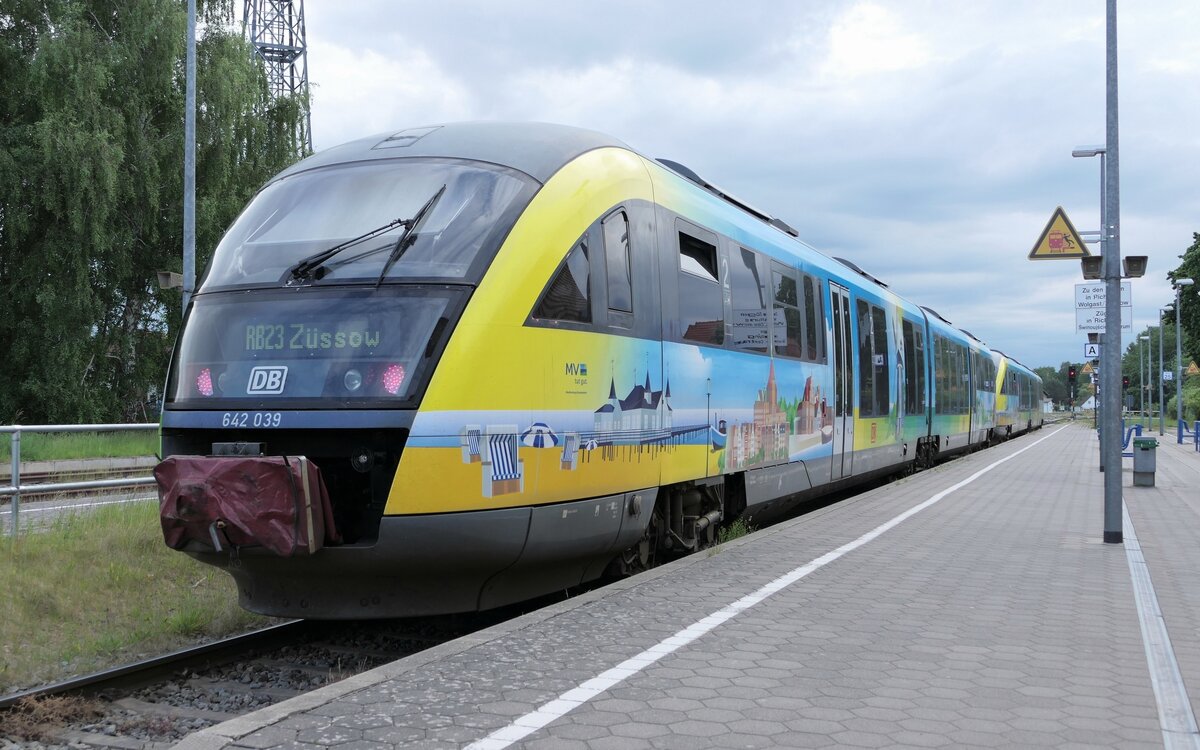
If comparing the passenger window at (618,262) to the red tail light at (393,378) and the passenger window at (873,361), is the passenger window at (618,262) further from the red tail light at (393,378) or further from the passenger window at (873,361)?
the passenger window at (873,361)

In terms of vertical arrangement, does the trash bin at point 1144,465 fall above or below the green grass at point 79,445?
below

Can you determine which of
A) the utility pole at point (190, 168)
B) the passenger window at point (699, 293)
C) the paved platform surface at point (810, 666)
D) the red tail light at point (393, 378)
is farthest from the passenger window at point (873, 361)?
the utility pole at point (190, 168)

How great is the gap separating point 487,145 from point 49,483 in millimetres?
5973

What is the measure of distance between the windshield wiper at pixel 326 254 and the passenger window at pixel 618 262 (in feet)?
4.76

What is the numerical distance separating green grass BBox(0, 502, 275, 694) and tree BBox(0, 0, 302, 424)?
1602 centimetres

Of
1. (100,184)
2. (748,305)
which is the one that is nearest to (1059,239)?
(748,305)

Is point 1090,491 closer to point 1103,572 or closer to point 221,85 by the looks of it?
point 1103,572

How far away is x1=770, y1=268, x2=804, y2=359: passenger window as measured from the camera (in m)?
11.1

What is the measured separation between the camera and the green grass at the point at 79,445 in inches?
397

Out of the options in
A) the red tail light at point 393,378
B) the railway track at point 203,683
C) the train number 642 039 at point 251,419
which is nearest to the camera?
the railway track at point 203,683

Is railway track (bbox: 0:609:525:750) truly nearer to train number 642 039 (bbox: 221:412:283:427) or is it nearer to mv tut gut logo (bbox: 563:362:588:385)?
train number 642 039 (bbox: 221:412:283:427)

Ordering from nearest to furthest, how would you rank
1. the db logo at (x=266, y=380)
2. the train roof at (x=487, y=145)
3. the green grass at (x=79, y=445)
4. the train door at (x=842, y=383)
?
the db logo at (x=266, y=380)
the train roof at (x=487, y=145)
the green grass at (x=79, y=445)
the train door at (x=842, y=383)

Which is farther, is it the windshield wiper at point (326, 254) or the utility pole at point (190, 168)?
the utility pole at point (190, 168)

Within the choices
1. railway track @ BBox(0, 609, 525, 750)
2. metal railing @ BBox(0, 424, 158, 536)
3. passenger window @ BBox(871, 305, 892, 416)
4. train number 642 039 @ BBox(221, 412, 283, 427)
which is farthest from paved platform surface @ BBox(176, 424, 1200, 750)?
passenger window @ BBox(871, 305, 892, 416)
